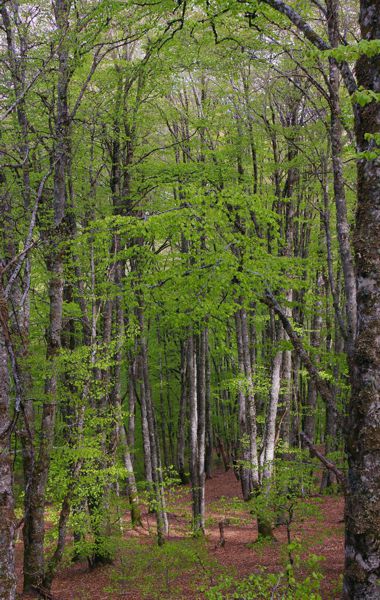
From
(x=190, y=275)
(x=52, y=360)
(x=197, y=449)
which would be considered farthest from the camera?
(x=197, y=449)

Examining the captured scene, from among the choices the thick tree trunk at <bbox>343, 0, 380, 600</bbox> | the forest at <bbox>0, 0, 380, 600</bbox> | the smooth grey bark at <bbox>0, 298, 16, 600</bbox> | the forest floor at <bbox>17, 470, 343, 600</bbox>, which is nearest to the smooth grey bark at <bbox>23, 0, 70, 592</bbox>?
the forest at <bbox>0, 0, 380, 600</bbox>

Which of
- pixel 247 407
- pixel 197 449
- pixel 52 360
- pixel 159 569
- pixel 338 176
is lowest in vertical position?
pixel 159 569

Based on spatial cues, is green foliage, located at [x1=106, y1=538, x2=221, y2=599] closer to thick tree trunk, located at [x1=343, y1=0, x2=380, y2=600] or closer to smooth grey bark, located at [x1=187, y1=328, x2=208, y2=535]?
smooth grey bark, located at [x1=187, y1=328, x2=208, y2=535]

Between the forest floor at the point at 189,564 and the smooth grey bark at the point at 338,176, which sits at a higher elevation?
the smooth grey bark at the point at 338,176

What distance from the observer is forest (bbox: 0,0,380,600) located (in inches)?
153

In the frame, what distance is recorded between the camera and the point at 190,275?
7168 millimetres

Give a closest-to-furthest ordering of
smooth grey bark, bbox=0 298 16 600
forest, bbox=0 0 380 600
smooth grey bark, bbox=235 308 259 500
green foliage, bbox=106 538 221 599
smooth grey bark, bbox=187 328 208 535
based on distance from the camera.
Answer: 1. smooth grey bark, bbox=0 298 16 600
2. forest, bbox=0 0 380 600
3. green foliage, bbox=106 538 221 599
4. smooth grey bark, bbox=235 308 259 500
5. smooth grey bark, bbox=187 328 208 535

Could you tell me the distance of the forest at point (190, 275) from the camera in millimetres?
3896

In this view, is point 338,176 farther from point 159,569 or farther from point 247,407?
point 159,569

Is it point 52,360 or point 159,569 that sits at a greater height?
point 52,360

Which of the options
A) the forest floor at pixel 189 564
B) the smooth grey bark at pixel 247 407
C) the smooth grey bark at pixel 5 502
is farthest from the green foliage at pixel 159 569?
the smooth grey bark at pixel 5 502

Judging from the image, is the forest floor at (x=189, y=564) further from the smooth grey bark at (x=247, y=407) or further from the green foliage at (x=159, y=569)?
the smooth grey bark at (x=247, y=407)

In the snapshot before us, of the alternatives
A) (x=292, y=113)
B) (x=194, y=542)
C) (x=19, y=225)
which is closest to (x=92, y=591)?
(x=194, y=542)

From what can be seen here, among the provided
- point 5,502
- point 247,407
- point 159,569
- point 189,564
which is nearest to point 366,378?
point 5,502
